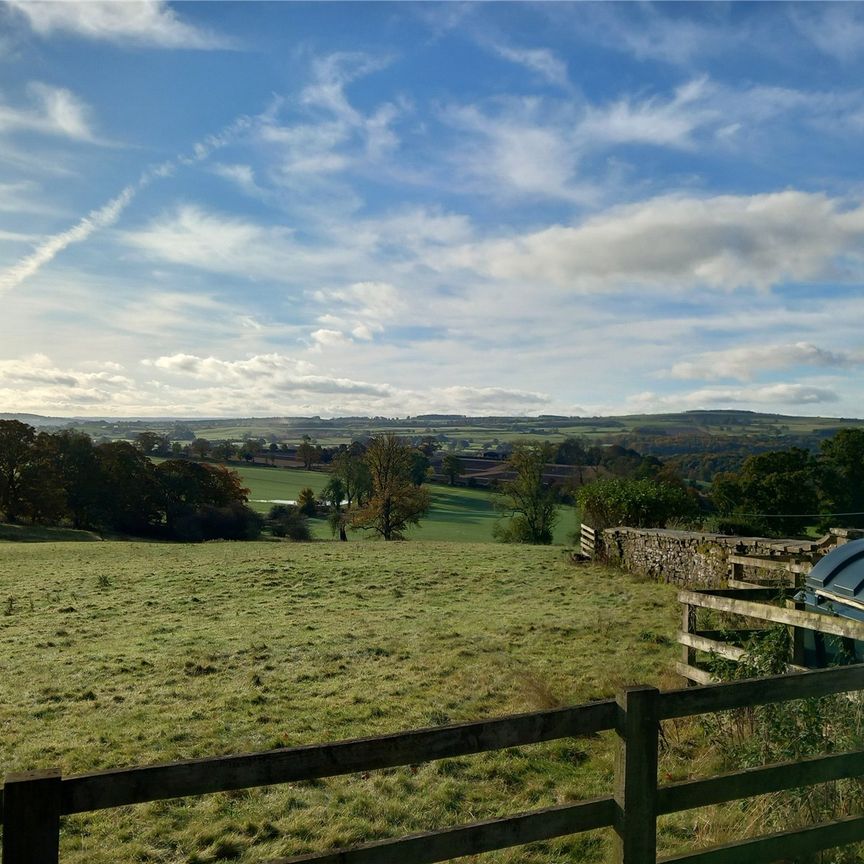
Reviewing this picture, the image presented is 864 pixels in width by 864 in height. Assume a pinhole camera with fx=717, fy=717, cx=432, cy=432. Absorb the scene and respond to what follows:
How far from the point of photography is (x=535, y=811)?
3.70 meters

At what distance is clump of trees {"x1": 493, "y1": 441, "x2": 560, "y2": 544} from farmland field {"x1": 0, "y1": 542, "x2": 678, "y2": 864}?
29146 millimetres

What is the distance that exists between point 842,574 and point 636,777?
4.16 metres

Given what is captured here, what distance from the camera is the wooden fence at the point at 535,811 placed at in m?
2.85

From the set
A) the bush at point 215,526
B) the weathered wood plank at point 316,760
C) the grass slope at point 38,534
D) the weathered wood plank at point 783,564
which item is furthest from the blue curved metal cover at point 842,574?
the bush at point 215,526

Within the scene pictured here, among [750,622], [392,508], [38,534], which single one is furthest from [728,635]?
[392,508]

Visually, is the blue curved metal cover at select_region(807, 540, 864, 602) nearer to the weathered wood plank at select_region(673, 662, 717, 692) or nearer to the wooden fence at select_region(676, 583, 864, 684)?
the wooden fence at select_region(676, 583, 864, 684)

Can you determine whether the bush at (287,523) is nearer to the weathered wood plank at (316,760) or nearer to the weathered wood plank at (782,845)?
the weathered wood plank at (782,845)

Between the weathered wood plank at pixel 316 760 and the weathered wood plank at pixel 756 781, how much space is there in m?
0.58

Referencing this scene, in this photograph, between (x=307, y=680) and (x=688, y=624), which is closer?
(x=688, y=624)

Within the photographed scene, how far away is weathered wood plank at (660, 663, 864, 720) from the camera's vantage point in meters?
3.89

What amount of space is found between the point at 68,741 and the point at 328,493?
233ft

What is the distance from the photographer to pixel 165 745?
27.2 feet

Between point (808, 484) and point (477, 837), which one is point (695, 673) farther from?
point (808, 484)

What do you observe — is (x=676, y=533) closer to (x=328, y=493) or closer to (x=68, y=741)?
(x=68, y=741)
